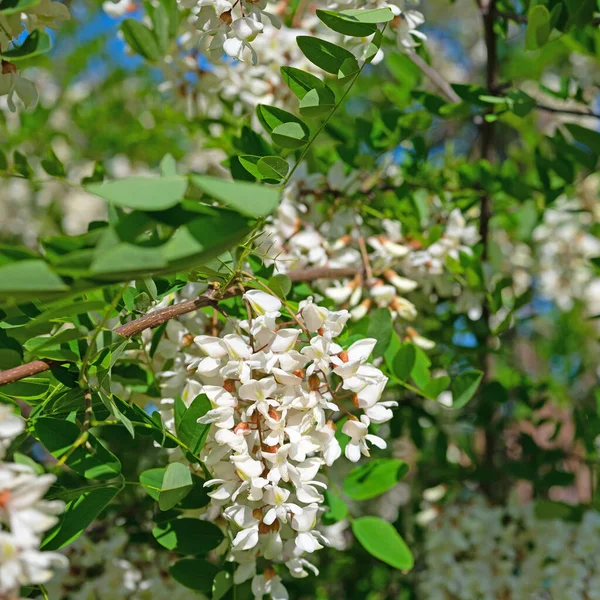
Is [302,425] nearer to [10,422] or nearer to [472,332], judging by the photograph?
[10,422]

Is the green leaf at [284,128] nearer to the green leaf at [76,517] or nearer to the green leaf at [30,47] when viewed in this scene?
the green leaf at [30,47]

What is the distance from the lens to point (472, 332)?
1038 mm

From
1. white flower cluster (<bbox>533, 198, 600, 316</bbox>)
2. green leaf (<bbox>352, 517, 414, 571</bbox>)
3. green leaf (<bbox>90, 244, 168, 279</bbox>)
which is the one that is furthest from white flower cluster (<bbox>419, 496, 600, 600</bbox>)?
white flower cluster (<bbox>533, 198, 600, 316</bbox>)

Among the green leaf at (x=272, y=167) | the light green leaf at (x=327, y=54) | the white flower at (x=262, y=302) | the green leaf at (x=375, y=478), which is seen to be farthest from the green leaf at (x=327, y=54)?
the green leaf at (x=375, y=478)

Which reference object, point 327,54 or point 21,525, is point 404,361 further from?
point 21,525

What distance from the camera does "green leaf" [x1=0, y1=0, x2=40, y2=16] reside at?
1.65 feet

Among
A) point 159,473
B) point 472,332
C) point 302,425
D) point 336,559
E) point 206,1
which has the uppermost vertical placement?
point 206,1

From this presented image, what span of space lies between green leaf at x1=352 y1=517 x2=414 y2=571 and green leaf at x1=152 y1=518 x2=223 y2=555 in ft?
0.56

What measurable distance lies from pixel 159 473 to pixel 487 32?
0.78m

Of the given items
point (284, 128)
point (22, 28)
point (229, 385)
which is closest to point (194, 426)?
point (229, 385)

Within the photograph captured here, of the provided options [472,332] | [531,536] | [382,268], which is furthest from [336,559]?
[382,268]

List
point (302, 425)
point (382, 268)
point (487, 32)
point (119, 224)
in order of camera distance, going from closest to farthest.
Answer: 1. point (119, 224)
2. point (302, 425)
3. point (382, 268)
4. point (487, 32)

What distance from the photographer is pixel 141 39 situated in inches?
39.1

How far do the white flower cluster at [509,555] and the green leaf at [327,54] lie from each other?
760 millimetres
